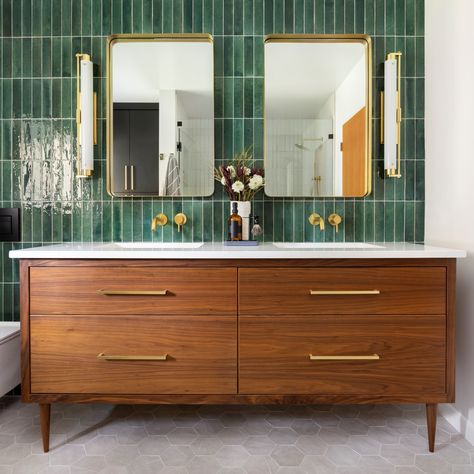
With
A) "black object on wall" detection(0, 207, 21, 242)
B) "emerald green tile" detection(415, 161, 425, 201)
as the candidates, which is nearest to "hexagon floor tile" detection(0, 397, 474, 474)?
"black object on wall" detection(0, 207, 21, 242)

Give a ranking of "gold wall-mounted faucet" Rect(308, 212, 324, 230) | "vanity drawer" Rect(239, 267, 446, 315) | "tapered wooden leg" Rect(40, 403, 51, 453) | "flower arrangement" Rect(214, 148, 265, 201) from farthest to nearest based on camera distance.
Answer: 1. "gold wall-mounted faucet" Rect(308, 212, 324, 230)
2. "flower arrangement" Rect(214, 148, 265, 201)
3. "tapered wooden leg" Rect(40, 403, 51, 453)
4. "vanity drawer" Rect(239, 267, 446, 315)

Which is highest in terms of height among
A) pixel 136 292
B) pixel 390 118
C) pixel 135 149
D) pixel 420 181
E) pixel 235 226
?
pixel 390 118

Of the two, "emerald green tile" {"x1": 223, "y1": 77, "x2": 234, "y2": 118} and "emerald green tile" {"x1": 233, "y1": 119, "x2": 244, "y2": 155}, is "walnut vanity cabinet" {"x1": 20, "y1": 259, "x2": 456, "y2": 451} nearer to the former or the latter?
"emerald green tile" {"x1": 233, "y1": 119, "x2": 244, "y2": 155}

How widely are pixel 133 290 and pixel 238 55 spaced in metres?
1.29

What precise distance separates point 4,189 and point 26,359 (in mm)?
980

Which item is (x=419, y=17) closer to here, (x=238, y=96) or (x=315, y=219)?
(x=238, y=96)

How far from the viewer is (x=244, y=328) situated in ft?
4.75

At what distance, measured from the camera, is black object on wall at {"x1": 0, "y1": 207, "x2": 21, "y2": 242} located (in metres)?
2.00

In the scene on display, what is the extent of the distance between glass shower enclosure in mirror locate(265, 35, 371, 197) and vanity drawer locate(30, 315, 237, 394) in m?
0.86

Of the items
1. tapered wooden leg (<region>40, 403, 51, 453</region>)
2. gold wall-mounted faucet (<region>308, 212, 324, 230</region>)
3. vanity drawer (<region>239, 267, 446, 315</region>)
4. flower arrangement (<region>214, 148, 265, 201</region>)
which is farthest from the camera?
gold wall-mounted faucet (<region>308, 212, 324, 230</region>)

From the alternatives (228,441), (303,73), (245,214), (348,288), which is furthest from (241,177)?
(228,441)

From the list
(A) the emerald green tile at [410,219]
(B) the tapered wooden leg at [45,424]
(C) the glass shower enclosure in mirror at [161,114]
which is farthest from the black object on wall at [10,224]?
(A) the emerald green tile at [410,219]

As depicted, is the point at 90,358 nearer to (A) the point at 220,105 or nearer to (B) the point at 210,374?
(B) the point at 210,374

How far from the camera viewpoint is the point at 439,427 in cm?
174
